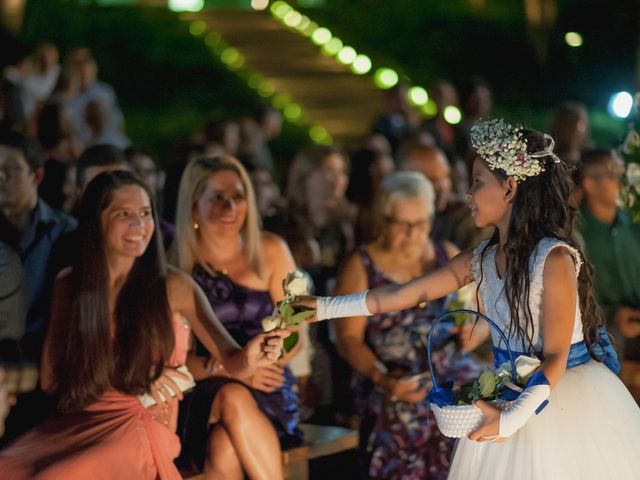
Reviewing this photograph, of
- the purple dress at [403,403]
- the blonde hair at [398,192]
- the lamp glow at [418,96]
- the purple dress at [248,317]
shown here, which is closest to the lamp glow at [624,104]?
the blonde hair at [398,192]

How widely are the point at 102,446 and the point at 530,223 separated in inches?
77.5

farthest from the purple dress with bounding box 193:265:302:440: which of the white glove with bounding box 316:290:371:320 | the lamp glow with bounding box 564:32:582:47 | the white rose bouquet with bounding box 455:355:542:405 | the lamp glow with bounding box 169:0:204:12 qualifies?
the lamp glow with bounding box 169:0:204:12

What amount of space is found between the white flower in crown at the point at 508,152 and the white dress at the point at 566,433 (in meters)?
0.28

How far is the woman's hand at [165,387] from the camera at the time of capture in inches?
222

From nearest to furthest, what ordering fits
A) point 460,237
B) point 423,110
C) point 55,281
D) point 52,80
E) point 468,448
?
point 468,448
point 55,281
point 460,237
point 52,80
point 423,110

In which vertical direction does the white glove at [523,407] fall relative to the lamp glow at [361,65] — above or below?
below

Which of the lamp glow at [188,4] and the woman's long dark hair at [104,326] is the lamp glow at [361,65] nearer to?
the lamp glow at [188,4]

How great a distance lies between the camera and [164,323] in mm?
5680

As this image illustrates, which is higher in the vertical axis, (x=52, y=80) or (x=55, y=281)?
(x=52, y=80)

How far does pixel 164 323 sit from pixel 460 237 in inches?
126

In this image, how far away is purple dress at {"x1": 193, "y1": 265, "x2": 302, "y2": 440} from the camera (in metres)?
6.42

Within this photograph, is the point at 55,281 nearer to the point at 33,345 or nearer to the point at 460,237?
the point at 33,345

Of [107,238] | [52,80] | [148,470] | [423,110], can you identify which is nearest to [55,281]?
[107,238]

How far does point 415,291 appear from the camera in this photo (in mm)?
5160
